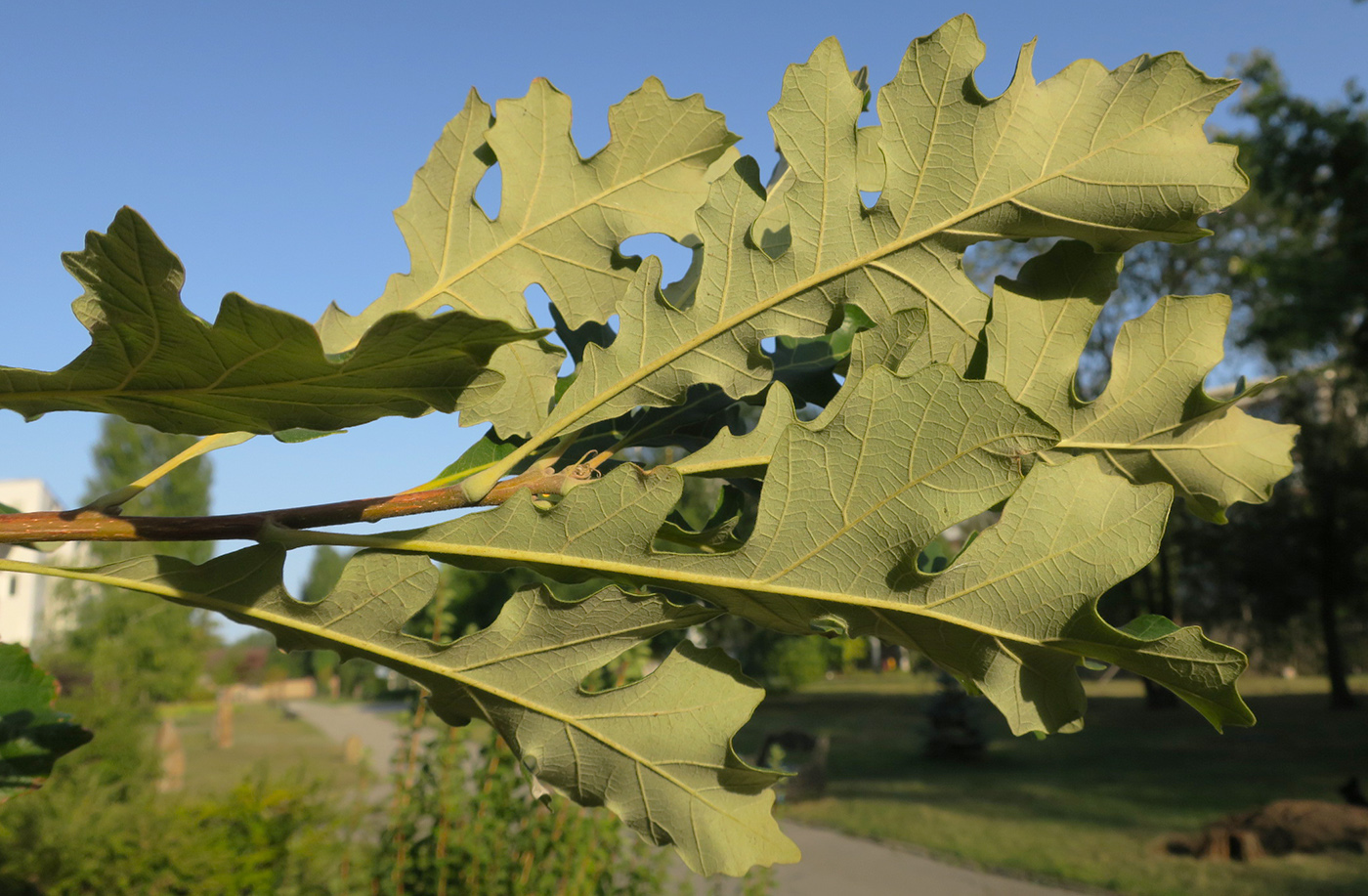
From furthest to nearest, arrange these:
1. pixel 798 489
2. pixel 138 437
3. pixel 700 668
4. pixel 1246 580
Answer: pixel 138 437, pixel 1246 580, pixel 700 668, pixel 798 489

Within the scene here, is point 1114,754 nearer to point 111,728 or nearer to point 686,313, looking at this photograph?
point 111,728

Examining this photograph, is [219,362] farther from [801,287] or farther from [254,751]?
[254,751]

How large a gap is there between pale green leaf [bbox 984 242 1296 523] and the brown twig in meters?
0.45

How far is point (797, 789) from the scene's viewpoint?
49.4ft

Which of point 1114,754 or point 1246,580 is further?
point 1246,580

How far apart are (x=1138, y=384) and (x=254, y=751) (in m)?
27.3

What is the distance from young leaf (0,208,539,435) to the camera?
2.20ft

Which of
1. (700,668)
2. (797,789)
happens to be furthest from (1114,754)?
(700,668)

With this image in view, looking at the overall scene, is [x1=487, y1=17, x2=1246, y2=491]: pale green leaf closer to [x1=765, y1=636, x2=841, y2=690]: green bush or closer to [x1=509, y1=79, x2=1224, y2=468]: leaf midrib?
[x1=509, y1=79, x2=1224, y2=468]: leaf midrib

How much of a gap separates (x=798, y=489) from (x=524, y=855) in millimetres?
4801

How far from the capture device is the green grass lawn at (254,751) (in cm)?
1731

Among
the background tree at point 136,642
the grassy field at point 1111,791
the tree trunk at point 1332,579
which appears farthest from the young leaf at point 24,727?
the tree trunk at point 1332,579

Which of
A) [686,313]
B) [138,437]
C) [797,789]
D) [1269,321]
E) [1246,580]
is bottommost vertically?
[797,789]

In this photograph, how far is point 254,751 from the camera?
24.5m
